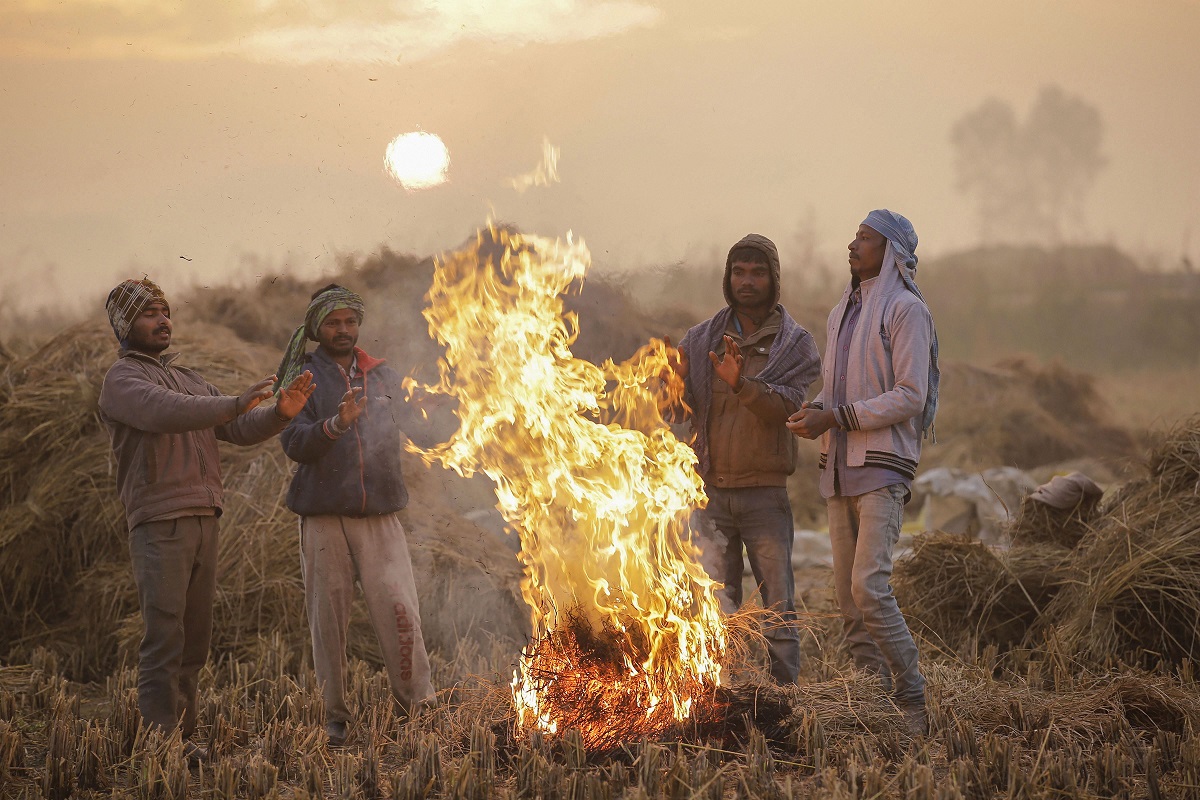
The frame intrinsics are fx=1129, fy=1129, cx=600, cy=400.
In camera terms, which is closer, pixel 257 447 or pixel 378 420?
pixel 378 420

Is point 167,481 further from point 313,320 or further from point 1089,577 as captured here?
point 1089,577

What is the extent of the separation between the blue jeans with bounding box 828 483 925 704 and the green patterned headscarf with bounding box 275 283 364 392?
2590mm

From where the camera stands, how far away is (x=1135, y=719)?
5.28 metres

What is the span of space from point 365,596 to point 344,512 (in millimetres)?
437

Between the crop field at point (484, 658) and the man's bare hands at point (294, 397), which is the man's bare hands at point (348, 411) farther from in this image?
the crop field at point (484, 658)

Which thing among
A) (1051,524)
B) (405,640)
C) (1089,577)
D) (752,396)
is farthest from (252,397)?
(1051,524)

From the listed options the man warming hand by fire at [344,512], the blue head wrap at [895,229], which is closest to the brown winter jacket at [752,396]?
the blue head wrap at [895,229]

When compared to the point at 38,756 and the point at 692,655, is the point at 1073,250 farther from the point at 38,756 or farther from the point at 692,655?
the point at 38,756

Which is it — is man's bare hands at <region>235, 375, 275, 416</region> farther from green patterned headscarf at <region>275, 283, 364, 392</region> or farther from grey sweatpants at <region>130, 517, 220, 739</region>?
grey sweatpants at <region>130, 517, 220, 739</region>

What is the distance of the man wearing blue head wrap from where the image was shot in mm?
5012

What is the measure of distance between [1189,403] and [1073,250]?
354cm

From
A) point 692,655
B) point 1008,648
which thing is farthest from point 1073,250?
point 692,655

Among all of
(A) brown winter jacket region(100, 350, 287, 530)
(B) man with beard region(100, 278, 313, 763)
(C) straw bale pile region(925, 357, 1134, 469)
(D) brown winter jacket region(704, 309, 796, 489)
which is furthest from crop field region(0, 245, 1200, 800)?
(C) straw bale pile region(925, 357, 1134, 469)

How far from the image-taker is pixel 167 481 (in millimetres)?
5199
